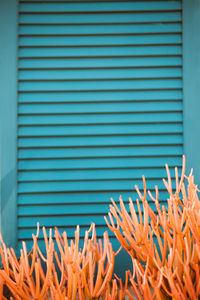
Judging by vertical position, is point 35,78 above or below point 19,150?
above

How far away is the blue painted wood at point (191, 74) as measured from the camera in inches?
80.7

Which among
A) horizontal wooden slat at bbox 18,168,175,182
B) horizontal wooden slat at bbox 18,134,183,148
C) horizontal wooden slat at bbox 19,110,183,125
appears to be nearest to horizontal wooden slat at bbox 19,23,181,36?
horizontal wooden slat at bbox 19,110,183,125

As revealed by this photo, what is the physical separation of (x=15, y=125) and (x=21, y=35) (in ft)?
2.29

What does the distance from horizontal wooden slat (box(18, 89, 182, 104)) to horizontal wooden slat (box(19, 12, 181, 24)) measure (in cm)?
54

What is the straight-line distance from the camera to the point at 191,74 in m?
2.06

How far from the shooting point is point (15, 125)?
202cm

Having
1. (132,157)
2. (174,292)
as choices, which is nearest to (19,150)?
(132,157)

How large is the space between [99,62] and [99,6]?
43 centimetres

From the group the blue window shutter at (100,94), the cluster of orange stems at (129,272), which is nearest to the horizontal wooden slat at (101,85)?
the blue window shutter at (100,94)

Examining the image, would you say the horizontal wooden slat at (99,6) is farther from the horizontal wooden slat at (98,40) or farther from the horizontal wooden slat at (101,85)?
the horizontal wooden slat at (101,85)

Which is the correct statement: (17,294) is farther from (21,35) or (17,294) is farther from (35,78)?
(21,35)

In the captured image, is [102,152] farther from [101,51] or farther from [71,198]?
[101,51]

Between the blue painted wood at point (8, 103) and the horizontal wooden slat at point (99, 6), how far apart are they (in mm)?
151

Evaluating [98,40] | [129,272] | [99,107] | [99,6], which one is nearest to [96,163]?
[99,107]
